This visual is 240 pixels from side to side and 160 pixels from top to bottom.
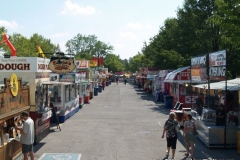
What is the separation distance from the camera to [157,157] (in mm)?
11781

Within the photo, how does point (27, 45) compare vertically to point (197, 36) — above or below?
above

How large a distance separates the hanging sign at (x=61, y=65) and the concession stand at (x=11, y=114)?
4579 millimetres

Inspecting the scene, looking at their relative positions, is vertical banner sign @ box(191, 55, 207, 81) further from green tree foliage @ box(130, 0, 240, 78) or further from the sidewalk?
green tree foliage @ box(130, 0, 240, 78)

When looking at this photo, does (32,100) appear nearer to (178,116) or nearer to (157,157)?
Result: (157,157)

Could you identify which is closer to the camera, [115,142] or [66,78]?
[115,142]

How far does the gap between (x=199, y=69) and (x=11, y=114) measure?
33.4 feet

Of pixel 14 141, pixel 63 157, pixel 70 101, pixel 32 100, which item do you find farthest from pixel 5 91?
pixel 70 101

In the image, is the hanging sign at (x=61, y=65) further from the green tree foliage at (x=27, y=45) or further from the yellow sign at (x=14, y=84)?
the green tree foliage at (x=27, y=45)

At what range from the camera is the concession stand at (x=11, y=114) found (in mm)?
9312

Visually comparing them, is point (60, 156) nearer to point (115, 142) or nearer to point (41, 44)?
point (115, 142)

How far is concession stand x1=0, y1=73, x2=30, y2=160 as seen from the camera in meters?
9.31

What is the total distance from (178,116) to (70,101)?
9086 mm

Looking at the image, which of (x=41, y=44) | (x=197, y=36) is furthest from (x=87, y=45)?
(x=197, y=36)

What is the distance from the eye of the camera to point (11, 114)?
9.69 m
